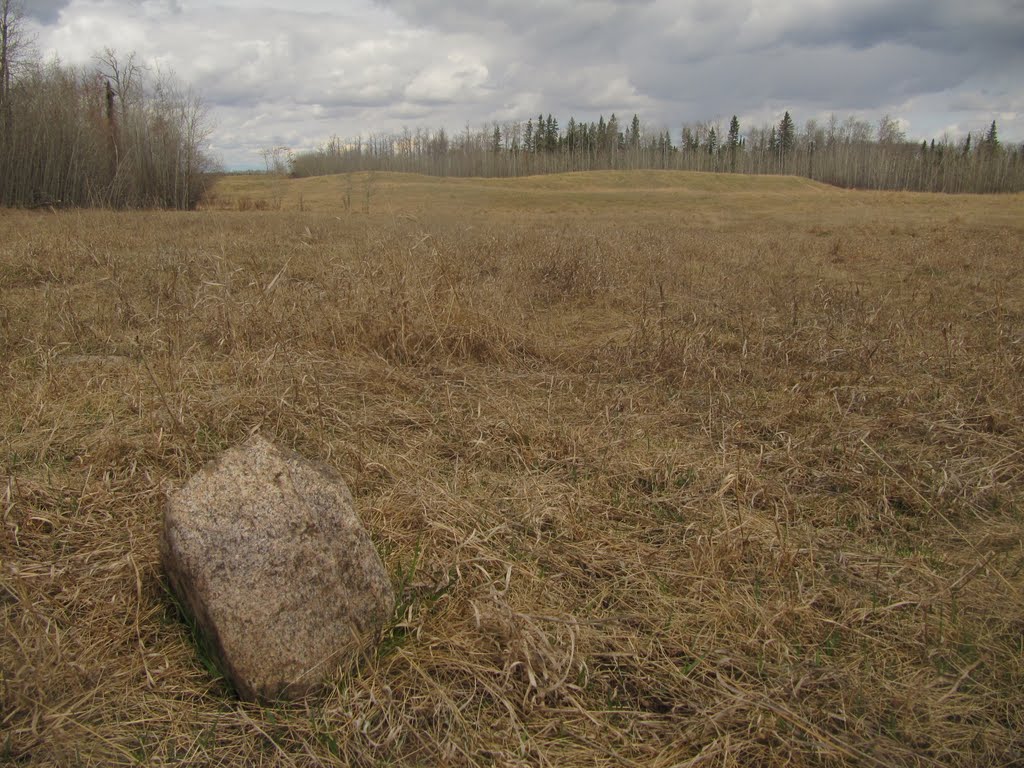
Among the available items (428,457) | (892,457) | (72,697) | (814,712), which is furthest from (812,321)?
(72,697)

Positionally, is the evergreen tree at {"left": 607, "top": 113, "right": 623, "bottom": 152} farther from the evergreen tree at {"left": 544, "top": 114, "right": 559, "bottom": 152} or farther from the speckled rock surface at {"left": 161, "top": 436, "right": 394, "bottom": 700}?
the speckled rock surface at {"left": 161, "top": 436, "right": 394, "bottom": 700}

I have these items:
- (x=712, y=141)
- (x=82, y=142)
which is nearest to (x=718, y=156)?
(x=712, y=141)

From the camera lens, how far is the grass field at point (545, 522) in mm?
1635

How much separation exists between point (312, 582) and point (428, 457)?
4.14ft

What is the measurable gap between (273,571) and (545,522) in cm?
111

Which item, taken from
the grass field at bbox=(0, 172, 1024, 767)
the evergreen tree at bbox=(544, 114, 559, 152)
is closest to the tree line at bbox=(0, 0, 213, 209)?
the grass field at bbox=(0, 172, 1024, 767)

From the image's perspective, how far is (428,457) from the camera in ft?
9.88

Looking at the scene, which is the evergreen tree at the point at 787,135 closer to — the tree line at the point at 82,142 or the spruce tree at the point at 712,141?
the spruce tree at the point at 712,141

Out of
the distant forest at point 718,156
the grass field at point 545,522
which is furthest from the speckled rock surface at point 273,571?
the distant forest at point 718,156

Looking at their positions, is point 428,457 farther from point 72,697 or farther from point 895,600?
point 895,600

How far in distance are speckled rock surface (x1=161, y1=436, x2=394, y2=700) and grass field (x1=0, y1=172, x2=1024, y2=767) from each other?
0.31 feet

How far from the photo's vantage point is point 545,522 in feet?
8.28

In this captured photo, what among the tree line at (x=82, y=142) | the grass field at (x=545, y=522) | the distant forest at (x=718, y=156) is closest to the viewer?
the grass field at (x=545, y=522)

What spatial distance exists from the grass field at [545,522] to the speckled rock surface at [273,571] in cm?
10
